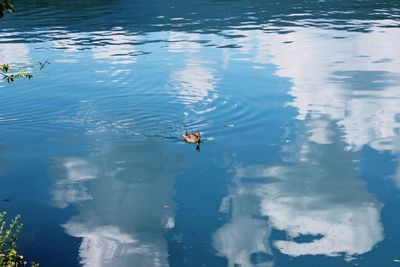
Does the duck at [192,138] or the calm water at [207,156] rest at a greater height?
the duck at [192,138]

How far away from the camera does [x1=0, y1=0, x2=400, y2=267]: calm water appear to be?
949 inches

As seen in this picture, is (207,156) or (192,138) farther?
(192,138)

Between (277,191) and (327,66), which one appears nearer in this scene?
(277,191)

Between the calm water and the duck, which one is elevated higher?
the duck

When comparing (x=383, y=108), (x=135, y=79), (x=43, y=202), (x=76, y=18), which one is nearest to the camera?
(x=43, y=202)

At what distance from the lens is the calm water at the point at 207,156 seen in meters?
24.1

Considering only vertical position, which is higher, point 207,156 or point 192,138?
point 192,138

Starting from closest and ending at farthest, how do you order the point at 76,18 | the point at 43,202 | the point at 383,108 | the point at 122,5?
1. the point at 43,202
2. the point at 383,108
3. the point at 76,18
4. the point at 122,5

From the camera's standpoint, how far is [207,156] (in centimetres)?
3403

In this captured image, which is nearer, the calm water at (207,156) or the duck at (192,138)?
the calm water at (207,156)

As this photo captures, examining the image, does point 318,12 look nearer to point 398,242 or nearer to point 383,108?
point 383,108

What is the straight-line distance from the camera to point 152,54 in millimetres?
68750

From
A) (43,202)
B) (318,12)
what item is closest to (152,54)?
(43,202)

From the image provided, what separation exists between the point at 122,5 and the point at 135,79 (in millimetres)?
91486
